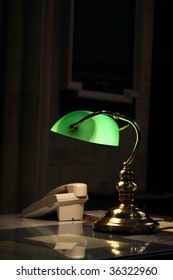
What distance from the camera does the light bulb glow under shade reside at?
114 inches

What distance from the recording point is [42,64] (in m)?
4.52

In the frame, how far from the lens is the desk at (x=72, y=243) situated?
7.54ft

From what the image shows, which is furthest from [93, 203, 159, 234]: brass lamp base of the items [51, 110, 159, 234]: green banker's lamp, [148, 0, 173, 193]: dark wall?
[148, 0, 173, 193]: dark wall

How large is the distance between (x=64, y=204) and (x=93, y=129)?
48cm

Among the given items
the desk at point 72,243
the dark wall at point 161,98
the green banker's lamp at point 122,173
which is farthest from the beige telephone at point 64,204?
the dark wall at point 161,98

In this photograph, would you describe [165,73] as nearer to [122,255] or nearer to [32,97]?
[32,97]

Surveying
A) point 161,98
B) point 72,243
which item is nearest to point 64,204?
point 72,243

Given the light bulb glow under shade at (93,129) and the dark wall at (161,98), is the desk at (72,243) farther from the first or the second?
the dark wall at (161,98)

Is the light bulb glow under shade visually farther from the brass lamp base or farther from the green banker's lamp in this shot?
the brass lamp base

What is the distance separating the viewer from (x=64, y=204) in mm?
3225

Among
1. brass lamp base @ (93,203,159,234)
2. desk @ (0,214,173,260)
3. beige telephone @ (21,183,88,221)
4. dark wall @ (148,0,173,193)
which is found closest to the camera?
desk @ (0,214,173,260)

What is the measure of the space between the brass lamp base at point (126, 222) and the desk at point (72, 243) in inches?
1.4

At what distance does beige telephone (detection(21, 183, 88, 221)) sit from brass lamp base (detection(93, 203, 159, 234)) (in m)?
0.33

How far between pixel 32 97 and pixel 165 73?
55.9 inches
